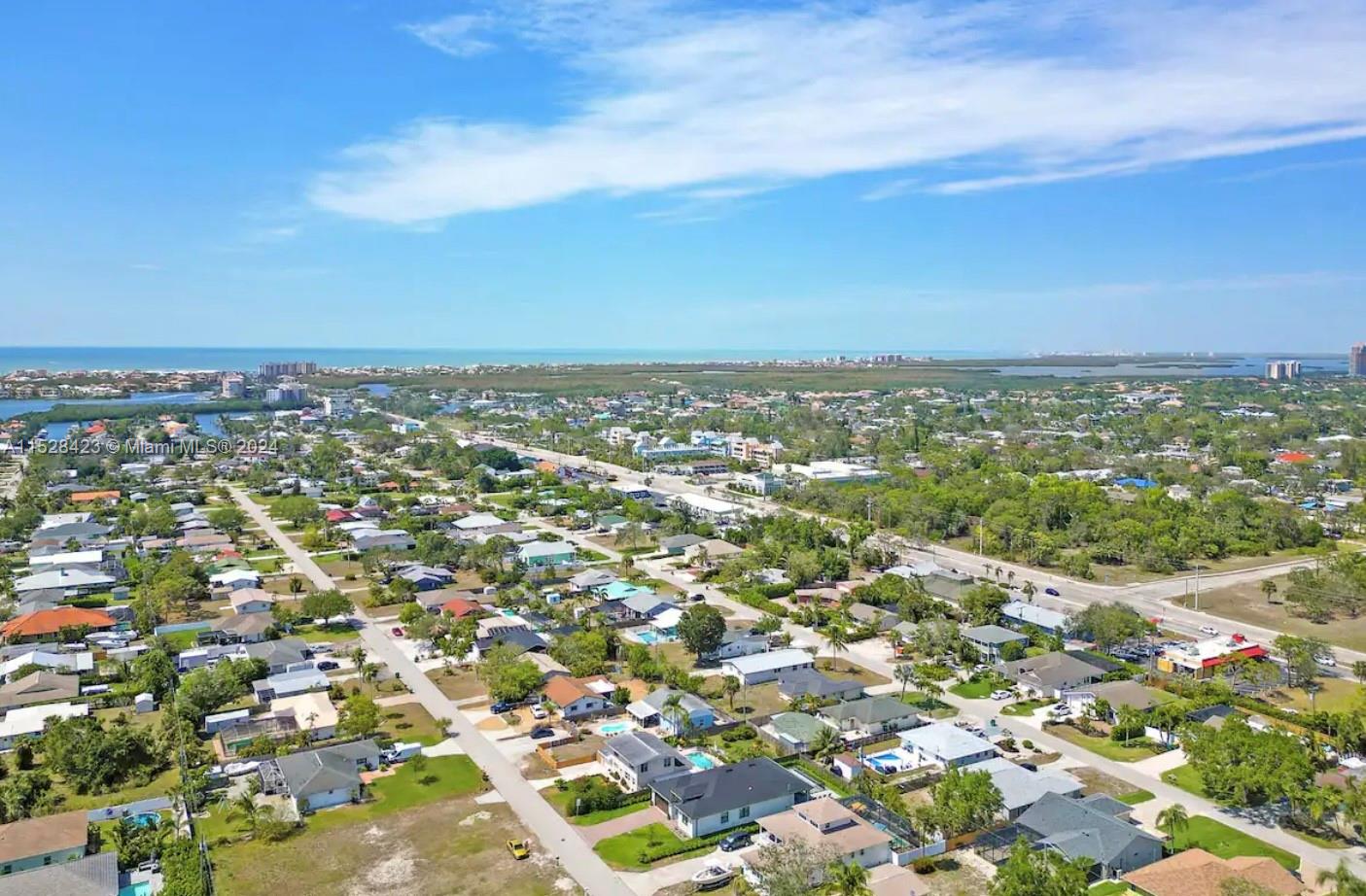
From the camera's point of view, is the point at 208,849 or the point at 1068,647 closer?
the point at 208,849

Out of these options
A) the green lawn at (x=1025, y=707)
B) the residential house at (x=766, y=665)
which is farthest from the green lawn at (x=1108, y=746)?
the residential house at (x=766, y=665)

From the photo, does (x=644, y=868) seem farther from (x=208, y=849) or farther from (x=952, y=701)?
(x=952, y=701)

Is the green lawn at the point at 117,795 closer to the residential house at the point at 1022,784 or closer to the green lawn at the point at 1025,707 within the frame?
the residential house at the point at 1022,784

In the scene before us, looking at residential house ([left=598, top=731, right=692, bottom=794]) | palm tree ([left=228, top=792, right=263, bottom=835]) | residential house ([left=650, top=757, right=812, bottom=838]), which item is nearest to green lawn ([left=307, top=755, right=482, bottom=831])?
palm tree ([left=228, top=792, right=263, bottom=835])

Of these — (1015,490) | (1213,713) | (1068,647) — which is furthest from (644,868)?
(1015,490)

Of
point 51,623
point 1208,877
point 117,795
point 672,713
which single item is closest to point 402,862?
point 117,795
